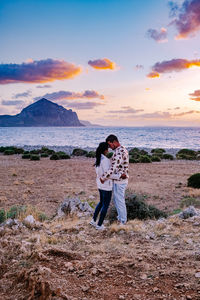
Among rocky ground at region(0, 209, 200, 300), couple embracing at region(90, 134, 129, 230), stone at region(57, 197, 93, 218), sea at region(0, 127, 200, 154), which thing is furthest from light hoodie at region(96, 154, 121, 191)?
sea at region(0, 127, 200, 154)

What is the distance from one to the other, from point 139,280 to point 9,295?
1.80 metres

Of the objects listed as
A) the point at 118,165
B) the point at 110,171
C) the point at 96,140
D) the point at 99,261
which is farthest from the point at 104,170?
the point at 96,140

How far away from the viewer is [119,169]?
6.43 metres

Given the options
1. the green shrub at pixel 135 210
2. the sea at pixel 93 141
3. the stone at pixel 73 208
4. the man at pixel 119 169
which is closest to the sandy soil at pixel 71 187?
the stone at pixel 73 208

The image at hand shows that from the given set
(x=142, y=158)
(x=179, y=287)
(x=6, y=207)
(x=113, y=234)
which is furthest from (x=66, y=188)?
(x=142, y=158)

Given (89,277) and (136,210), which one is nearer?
(89,277)

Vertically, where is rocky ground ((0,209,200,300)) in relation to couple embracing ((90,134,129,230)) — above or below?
below

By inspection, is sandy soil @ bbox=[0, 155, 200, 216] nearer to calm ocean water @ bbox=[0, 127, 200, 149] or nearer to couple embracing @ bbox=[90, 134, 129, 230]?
couple embracing @ bbox=[90, 134, 129, 230]

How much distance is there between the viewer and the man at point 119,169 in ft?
20.1

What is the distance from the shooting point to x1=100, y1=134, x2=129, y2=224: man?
20.1ft

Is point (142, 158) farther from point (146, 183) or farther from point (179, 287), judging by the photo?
point (179, 287)

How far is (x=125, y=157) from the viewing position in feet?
21.0

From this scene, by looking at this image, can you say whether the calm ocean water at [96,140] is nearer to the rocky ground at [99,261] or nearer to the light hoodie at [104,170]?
the rocky ground at [99,261]

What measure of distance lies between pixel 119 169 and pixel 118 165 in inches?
7.9
